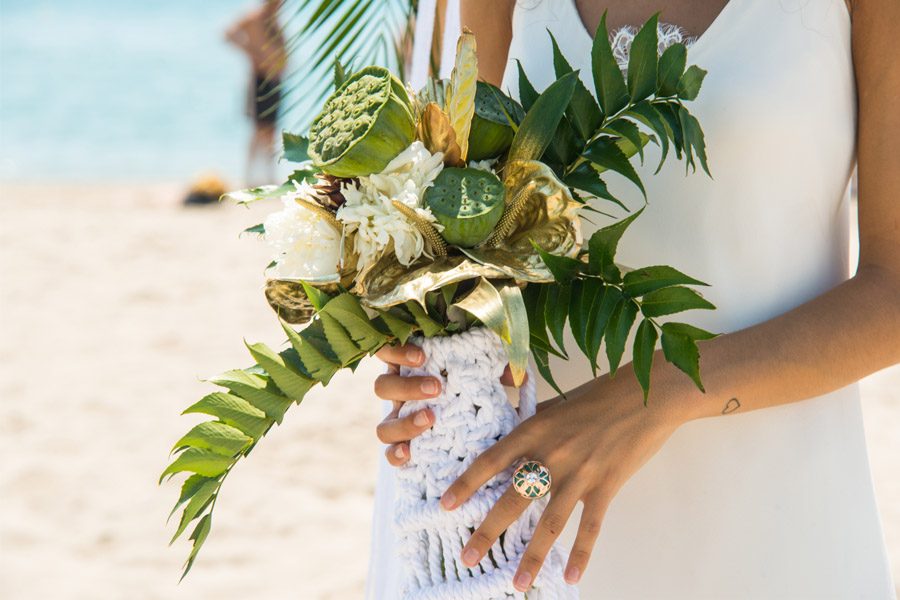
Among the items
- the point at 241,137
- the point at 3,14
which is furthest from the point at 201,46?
the point at 241,137

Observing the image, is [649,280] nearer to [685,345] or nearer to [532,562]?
[685,345]

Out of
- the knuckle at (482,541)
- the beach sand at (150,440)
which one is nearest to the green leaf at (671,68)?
the knuckle at (482,541)

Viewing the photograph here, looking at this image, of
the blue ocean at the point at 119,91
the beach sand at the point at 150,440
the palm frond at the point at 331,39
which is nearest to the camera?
the palm frond at the point at 331,39

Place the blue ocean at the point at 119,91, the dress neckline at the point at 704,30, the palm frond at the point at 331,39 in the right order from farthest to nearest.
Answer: the blue ocean at the point at 119,91 < the palm frond at the point at 331,39 < the dress neckline at the point at 704,30

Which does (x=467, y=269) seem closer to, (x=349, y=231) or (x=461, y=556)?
(x=349, y=231)

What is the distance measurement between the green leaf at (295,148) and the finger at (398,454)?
0.39 meters

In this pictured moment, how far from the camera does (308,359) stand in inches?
43.2

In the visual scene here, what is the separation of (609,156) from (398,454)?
0.43 m

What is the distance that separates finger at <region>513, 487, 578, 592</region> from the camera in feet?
3.67

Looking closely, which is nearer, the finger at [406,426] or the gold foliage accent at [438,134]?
the gold foliage accent at [438,134]

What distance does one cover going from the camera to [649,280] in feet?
3.48

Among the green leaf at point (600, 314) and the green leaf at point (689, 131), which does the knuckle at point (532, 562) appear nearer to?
the green leaf at point (600, 314)

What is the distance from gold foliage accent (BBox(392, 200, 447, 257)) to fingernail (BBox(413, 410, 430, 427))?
20 centimetres

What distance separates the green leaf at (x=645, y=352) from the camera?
1.07 m
